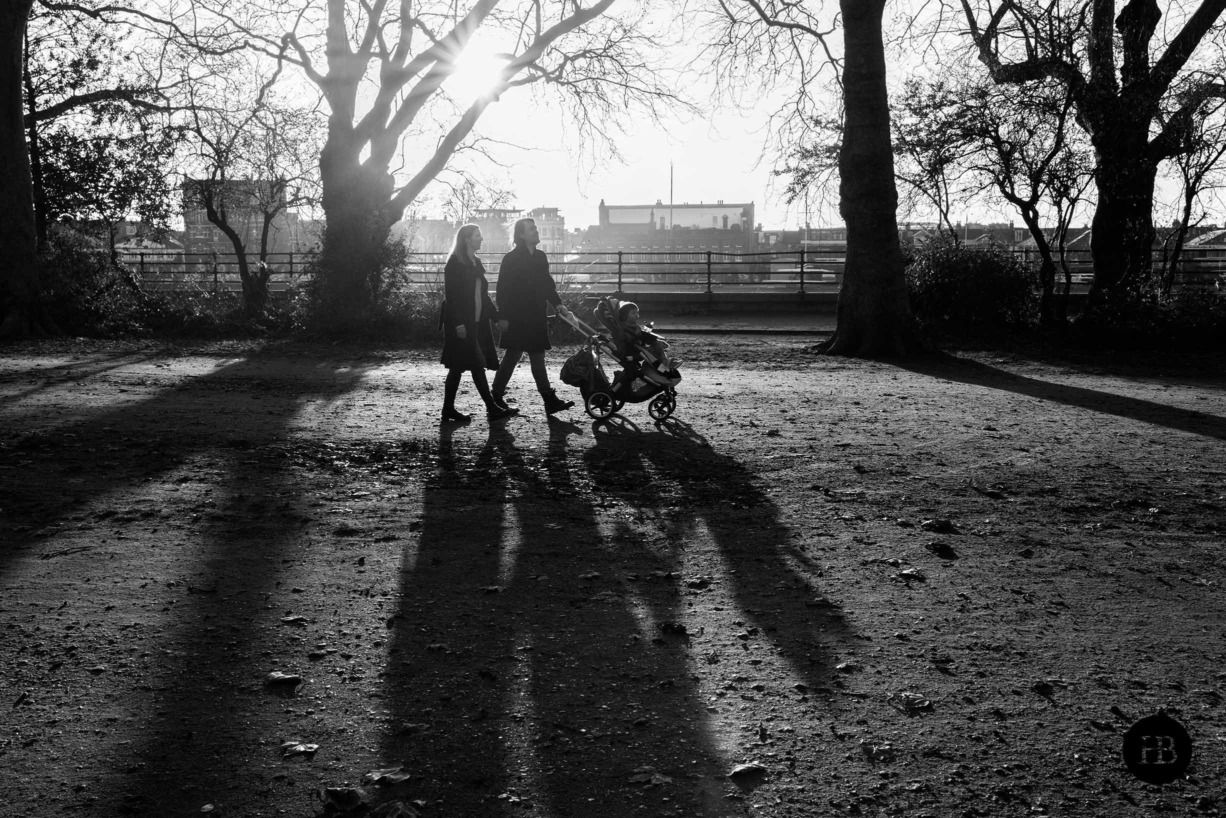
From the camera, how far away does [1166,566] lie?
17.8 feet

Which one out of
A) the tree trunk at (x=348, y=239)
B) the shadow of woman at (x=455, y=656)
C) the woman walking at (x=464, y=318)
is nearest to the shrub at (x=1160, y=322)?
the woman walking at (x=464, y=318)

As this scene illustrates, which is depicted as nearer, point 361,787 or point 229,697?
point 361,787

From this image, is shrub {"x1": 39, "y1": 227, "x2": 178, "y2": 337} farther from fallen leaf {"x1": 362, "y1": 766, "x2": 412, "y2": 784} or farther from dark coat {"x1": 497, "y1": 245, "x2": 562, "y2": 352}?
fallen leaf {"x1": 362, "y1": 766, "x2": 412, "y2": 784}

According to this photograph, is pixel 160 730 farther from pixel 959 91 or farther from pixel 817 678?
pixel 959 91

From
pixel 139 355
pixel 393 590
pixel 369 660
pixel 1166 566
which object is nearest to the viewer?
pixel 369 660

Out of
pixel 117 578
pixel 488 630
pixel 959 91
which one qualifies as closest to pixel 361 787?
pixel 488 630

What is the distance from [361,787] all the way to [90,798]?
0.78 metres

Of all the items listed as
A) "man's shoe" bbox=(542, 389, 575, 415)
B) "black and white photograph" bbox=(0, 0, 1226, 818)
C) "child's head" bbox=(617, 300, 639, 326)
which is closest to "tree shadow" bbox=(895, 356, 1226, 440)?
"black and white photograph" bbox=(0, 0, 1226, 818)

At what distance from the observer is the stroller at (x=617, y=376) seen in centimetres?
981

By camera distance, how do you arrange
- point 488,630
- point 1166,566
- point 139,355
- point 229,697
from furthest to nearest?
point 139,355
point 1166,566
point 488,630
point 229,697

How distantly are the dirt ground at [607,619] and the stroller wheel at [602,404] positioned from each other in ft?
1.93

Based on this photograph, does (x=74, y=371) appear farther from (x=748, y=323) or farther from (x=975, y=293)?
(x=748, y=323)

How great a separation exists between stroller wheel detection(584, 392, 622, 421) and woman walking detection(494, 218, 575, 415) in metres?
0.21

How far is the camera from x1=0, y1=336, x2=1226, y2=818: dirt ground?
10.8 ft
